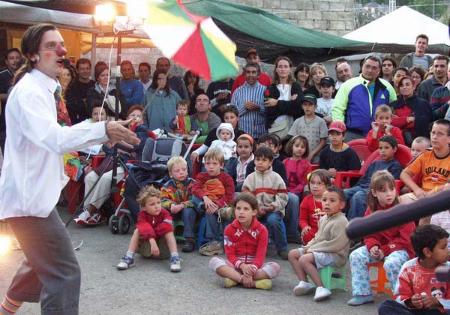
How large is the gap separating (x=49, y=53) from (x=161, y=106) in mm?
5624

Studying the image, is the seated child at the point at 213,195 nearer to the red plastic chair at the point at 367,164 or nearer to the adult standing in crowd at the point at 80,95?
the red plastic chair at the point at 367,164

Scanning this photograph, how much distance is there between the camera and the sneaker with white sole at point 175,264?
661 centimetres

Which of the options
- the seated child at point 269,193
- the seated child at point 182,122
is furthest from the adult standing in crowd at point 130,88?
the seated child at point 269,193

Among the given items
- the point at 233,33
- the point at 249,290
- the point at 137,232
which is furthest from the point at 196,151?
the point at 233,33

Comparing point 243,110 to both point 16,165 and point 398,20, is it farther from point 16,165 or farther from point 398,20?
Answer: point 398,20

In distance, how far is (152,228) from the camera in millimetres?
6941

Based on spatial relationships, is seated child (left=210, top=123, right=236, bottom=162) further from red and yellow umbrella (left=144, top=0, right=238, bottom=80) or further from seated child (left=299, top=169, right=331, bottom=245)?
red and yellow umbrella (left=144, top=0, right=238, bottom=80)

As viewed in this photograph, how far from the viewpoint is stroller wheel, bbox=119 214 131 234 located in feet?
26.3

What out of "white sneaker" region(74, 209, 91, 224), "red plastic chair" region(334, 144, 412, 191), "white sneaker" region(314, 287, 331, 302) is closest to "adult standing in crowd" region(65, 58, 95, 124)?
"white sneaker" region(74, 209, 91, 224)

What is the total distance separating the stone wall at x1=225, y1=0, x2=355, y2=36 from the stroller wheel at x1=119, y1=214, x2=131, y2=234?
34.4ft

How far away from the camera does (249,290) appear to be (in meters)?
6.08

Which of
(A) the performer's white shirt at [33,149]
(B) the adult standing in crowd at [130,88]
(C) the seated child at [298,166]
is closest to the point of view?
(A) the performer's white shirt at [33,149]

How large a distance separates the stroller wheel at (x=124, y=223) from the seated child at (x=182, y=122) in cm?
159

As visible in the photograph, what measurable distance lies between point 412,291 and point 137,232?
291cm
